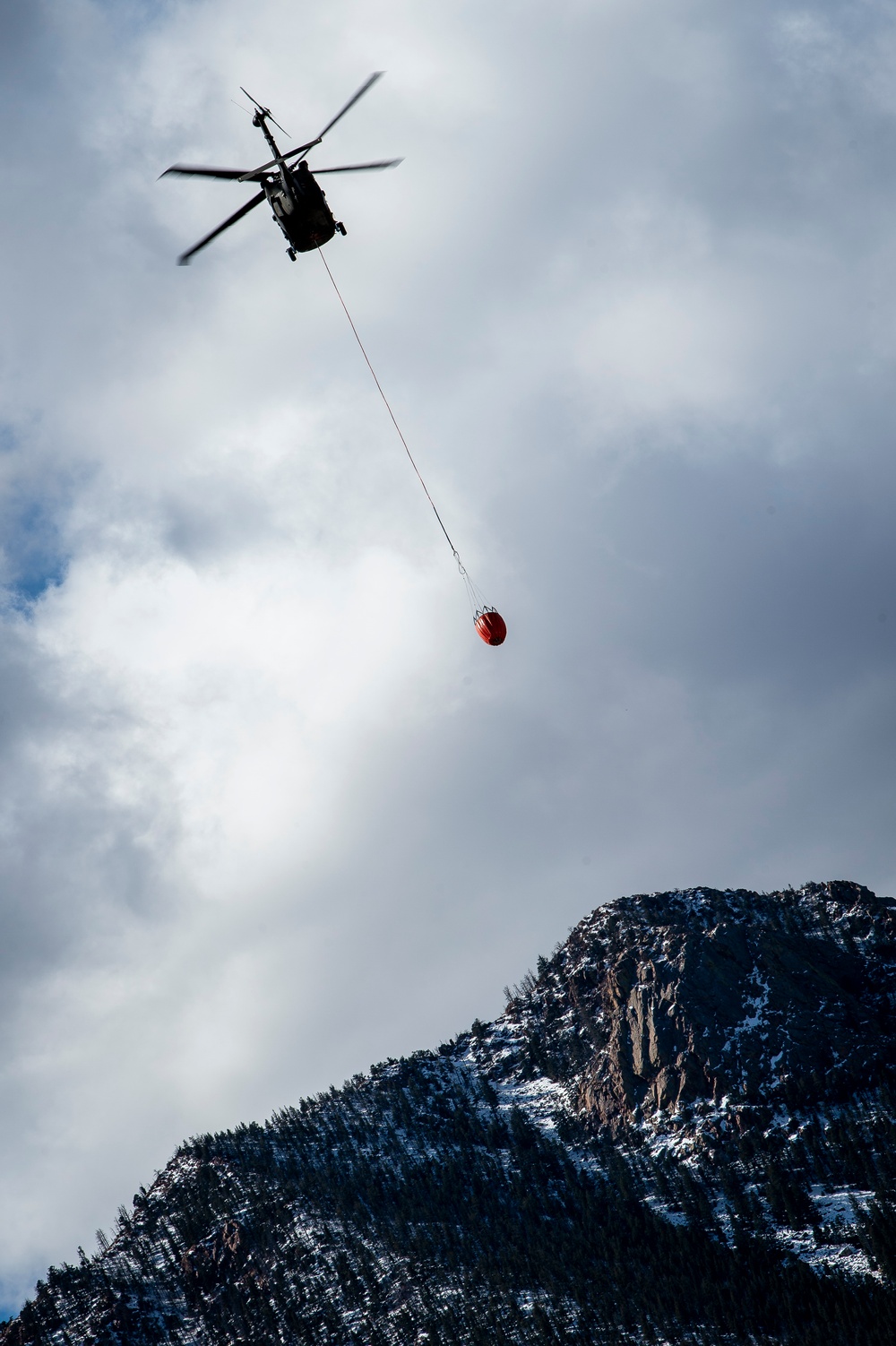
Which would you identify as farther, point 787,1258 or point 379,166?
point 787,1258

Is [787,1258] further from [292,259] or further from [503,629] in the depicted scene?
[292,259]

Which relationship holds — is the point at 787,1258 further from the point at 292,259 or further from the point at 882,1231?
the point at 292,259

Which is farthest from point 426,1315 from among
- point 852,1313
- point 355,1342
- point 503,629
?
point 503,629

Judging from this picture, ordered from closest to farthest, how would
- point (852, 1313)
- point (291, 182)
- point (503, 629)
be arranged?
1. point (291, 182)
2. point (503, 629)
3. point (852, 1313)

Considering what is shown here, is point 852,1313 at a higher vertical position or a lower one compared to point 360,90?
lower

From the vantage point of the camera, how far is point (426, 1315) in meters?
192

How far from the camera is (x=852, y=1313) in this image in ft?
575

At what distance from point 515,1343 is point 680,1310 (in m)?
30.5

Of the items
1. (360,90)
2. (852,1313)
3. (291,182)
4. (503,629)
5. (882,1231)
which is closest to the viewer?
(360,90)

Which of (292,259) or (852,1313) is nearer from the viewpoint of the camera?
(292,259)

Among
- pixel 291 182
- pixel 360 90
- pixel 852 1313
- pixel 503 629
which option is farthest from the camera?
pixel 852 1313

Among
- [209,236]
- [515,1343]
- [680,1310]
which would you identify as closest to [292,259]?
[209,236]

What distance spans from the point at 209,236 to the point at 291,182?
8.99 meters

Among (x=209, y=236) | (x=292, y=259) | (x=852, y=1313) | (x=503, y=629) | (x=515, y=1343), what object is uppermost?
(x=292, y=259)
